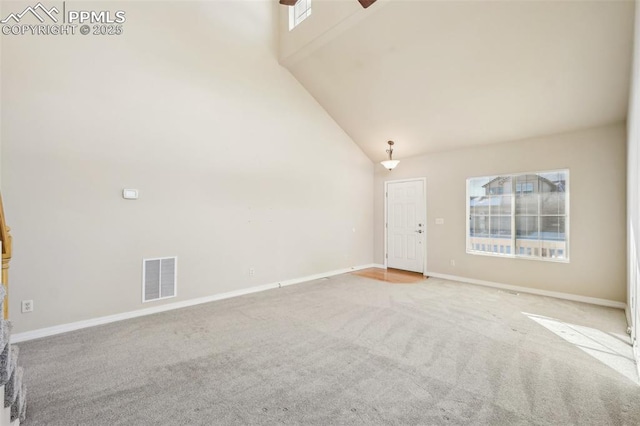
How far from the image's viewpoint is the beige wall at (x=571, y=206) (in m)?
4.27

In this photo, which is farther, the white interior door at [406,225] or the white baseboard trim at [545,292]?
the white interior door at [406,225]

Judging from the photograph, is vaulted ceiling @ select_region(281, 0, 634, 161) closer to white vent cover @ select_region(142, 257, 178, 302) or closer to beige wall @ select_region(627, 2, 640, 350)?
beige wall @ select_region(627, 2, 640, 350)

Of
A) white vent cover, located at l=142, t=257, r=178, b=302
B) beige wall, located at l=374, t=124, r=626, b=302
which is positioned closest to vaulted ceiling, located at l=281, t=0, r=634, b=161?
beige wall, located at l=374, t=124, r=626, b=302

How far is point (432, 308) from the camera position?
4.11 metres

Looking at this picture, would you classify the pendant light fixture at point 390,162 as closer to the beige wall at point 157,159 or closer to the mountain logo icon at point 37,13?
the beige wall at point 157,159

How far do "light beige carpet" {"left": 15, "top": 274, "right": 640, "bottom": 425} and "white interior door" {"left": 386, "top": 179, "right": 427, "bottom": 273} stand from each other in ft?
8.31

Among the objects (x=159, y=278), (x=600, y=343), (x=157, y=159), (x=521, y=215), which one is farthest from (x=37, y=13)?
(x=521, y=215)

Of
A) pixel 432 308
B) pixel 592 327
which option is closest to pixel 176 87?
pixel 432 308

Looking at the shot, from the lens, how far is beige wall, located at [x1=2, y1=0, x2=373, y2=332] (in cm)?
313

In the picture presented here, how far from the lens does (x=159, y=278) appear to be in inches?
155

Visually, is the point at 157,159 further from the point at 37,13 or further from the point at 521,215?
the point at 521,215

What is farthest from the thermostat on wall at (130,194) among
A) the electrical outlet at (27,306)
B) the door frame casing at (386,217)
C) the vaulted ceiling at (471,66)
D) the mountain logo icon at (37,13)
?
the door frame casing at (386,217)

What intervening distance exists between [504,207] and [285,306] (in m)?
4.33

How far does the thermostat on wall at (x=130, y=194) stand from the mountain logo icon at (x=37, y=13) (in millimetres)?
1960
